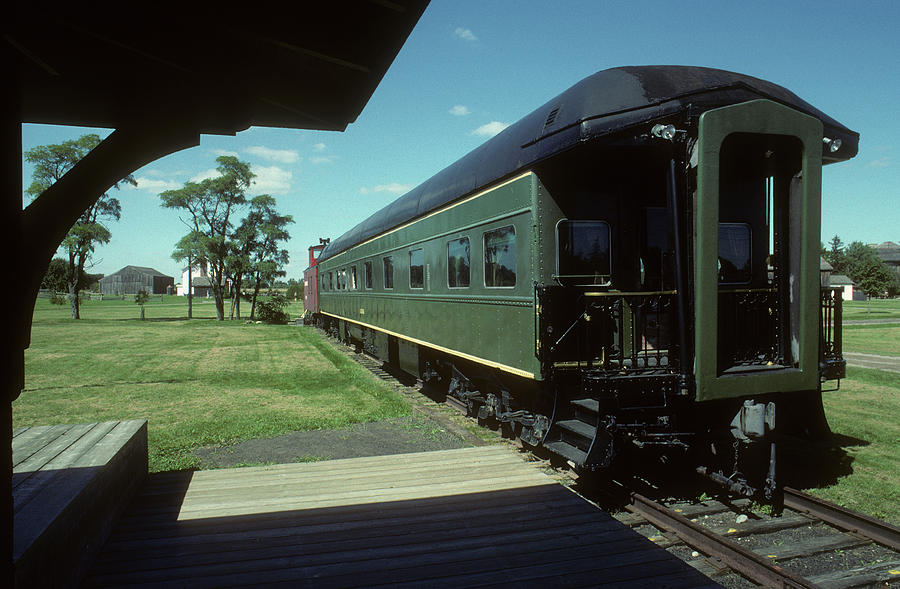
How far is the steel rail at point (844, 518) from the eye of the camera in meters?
4.54

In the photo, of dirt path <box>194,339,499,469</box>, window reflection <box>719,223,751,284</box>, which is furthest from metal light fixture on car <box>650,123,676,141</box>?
dirt path <box>194,339,499,469</box>

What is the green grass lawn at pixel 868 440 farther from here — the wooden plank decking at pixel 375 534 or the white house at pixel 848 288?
the white house at pixel 848 288

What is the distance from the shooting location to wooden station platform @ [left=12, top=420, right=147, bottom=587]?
9.32 ft

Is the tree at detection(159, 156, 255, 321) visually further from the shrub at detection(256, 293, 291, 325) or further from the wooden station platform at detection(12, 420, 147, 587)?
the wooden station platform at detection(12, 420, 147, 587)

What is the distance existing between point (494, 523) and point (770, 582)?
6.25ft

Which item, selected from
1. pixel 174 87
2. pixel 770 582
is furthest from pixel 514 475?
pixel 174 87

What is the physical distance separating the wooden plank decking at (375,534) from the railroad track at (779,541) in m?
0.76

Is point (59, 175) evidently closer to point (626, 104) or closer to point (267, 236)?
point (267, 236)

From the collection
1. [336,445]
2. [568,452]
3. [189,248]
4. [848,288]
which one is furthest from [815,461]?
[848,288]

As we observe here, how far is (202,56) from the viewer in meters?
2.65

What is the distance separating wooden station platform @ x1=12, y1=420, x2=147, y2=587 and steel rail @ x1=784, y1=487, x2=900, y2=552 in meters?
5.71

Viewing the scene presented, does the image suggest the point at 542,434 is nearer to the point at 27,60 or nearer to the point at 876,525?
the point at 876,525

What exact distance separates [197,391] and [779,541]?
37.3ft

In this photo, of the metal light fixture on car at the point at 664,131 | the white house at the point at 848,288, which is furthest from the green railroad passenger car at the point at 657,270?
the white house at the point at 848,288
